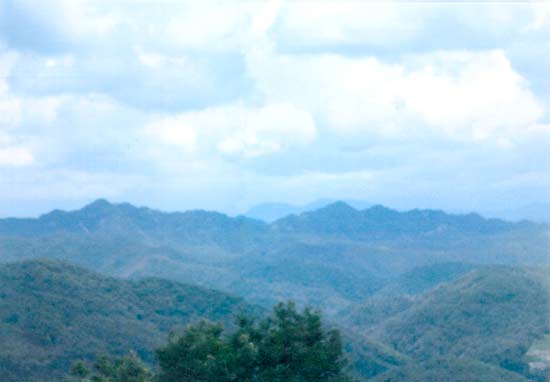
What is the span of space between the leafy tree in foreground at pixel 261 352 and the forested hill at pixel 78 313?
1185 inches

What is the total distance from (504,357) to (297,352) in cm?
6264

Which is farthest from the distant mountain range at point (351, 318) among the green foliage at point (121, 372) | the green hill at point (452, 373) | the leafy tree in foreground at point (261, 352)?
the green foliage at point (121, 372)

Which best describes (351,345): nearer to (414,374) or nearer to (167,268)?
(414,374)

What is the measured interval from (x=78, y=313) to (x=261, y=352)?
5054cm

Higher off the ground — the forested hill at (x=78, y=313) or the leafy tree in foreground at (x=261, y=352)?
the leafy tree in foreground at (x=261, y=352)

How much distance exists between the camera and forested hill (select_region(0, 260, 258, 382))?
187ft

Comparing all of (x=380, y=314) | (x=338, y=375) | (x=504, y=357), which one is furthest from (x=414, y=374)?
(x=380, y=314)

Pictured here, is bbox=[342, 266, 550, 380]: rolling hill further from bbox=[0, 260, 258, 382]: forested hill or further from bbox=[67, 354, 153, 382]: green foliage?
bbox=[67, 354, 153, 382]: green foliage

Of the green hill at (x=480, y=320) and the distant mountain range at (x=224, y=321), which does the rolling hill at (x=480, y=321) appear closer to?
the green hill at (x=480, y=320)

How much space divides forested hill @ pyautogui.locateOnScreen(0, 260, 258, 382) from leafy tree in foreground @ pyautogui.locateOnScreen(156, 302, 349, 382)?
1185 inches

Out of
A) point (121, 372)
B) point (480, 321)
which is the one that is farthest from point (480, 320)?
point (121, 372)

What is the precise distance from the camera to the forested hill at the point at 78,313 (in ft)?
187

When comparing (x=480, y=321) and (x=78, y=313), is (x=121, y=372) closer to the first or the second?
(x=78, y=313)

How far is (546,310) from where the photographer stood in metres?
91.5
